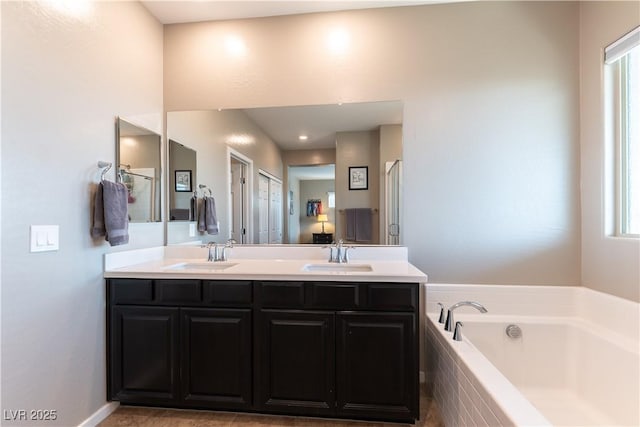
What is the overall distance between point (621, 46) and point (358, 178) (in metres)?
1.72

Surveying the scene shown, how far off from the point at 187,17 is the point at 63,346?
90.5 inches

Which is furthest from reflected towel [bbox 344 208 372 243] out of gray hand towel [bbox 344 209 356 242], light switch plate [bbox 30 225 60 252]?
light switch plate [bbox 30 225 60 252]

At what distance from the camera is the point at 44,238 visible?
4.58 ft

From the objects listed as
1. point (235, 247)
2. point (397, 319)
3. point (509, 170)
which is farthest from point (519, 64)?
point (235, 247)

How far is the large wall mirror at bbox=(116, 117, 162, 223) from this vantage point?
6.31 ft

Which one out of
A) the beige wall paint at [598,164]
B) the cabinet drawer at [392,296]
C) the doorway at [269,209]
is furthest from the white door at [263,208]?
the beige wall paint at [598,164]

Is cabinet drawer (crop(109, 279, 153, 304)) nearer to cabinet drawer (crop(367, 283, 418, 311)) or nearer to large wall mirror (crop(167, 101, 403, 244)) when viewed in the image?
large wall mirror (crop(167, 101, 403, 244))

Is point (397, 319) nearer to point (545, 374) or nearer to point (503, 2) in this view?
point (545, 374)

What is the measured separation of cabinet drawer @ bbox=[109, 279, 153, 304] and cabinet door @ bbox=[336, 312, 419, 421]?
44.7 inches

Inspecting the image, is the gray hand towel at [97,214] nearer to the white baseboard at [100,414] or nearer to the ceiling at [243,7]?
the white baseboard at [100,414]

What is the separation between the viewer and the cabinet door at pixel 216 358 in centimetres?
169

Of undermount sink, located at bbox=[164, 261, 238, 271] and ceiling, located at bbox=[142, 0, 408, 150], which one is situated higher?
ceiling, located at bbox=[142, 0, 408, 150]

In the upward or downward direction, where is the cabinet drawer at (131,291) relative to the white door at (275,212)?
downward

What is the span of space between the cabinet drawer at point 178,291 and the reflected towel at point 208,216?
0.65m
